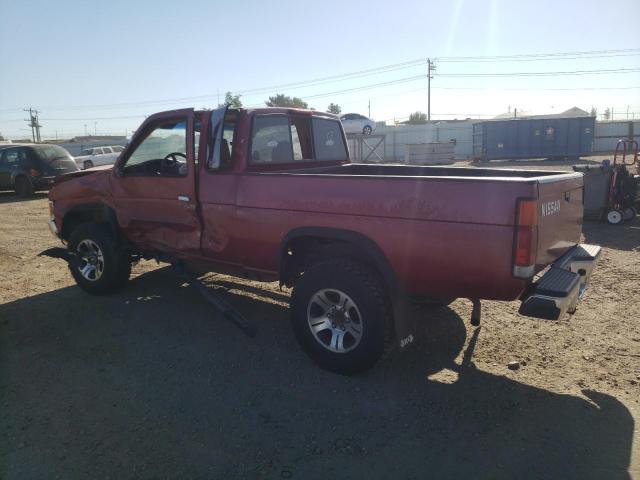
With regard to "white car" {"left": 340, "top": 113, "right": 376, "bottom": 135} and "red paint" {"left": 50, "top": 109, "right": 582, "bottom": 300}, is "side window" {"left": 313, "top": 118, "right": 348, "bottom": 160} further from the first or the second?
"white car" {"left": 340, "top": 113, "right": 376, "bottom": 135}

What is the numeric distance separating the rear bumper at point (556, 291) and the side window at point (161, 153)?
3.45 m

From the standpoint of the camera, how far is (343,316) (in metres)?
3.68

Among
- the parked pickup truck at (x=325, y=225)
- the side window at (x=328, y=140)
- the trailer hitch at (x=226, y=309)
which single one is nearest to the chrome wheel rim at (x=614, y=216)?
the parked pickup truck at (x=325, y=225)

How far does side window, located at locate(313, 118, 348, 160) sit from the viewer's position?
17.5 ft

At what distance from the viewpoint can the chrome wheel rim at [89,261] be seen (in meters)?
5.55

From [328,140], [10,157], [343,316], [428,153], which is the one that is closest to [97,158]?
[10,157]

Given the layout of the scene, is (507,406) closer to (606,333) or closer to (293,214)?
(606,333)

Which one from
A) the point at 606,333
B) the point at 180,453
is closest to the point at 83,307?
the point at 180,453

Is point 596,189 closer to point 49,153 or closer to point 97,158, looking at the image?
point 49,153

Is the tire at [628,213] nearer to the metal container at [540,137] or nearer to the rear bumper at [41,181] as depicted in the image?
the rear bumper at [41,181]

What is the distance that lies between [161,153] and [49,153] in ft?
44.2

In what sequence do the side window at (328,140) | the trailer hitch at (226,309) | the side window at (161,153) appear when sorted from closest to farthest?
the trailer hitch at (226,309)
the side window at (161,153)
the side window at (328,140)

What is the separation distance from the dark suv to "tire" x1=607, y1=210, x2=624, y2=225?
51.7ft

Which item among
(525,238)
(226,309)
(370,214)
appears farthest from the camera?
(226,309)
